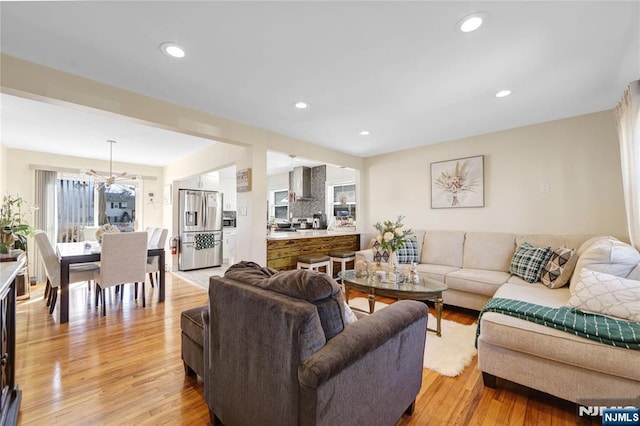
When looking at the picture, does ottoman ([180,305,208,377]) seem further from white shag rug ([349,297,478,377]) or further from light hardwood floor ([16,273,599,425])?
white shag rug ([349,297,478,377])

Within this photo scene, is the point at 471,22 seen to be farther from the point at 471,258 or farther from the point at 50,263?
the point at 50,263

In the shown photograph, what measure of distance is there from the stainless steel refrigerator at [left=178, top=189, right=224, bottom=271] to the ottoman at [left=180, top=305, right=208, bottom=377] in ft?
13.7

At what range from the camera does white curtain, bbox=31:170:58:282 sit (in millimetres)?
4879

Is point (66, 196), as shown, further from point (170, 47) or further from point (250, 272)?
point (250, 272)

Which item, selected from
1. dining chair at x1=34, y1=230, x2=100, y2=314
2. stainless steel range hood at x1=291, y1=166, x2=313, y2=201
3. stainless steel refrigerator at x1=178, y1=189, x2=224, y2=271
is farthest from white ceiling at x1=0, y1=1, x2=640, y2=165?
stainless steel range hood at x1=291, y1=166, x2=313, y2=201

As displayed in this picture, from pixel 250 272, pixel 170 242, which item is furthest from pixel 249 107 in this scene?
pixel 170 242

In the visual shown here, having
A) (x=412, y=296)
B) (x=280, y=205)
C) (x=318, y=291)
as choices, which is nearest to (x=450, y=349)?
(x=412, y=296)

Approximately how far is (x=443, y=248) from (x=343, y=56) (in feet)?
10.1

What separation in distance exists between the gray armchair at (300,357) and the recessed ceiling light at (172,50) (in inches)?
A: 64.6

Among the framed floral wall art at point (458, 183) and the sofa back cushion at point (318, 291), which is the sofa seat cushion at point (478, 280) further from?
the sofa back cushion at point (318, 291)

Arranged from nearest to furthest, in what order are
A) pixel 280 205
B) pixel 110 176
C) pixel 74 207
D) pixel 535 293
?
1. pixel 535 293
2. pixel 110 176
3. pixel 74 207
4. pixel 280 205

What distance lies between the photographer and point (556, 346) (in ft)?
5.35

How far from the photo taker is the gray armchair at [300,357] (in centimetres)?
105

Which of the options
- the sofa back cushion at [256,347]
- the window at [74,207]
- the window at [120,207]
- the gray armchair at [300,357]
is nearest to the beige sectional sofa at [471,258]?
the gray armchair at [300,357]
